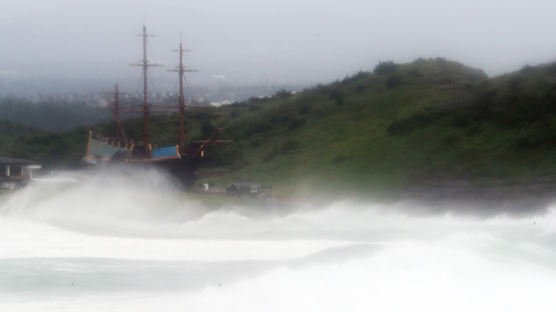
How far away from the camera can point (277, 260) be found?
36.3 feet

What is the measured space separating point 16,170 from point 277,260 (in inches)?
806

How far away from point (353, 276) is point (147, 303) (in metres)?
3.41

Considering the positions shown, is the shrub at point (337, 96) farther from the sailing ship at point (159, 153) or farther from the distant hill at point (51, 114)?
the distant hill at point (51, 114)

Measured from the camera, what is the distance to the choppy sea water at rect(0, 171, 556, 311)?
8820 millimetres

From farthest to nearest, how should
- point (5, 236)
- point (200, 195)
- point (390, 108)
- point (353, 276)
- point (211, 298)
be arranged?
point (390, 108)
point (200, 195)
point (5, 236)
point (353, 276)
point (211, 298)

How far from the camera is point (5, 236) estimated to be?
13773 mm

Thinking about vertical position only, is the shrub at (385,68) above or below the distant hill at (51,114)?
above

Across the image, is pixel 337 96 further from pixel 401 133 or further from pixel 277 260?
pixel 277 260

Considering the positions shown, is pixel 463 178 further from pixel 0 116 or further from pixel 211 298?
pixel 0 116

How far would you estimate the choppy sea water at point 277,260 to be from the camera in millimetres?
8820

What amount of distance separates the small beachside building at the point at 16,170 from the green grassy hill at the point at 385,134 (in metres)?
3.54

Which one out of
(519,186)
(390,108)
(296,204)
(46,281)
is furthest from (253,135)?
(46,281)

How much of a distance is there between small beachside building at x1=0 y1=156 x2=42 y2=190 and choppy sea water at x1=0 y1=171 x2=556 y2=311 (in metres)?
9.21

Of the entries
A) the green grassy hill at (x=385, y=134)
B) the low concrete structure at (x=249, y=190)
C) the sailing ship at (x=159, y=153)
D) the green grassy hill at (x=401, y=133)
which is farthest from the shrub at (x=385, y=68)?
the low concrete structure at (x=249, y=190)
